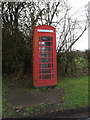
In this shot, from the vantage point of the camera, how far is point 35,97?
3.50 meters

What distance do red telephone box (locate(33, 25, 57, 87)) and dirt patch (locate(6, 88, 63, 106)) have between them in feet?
1.31

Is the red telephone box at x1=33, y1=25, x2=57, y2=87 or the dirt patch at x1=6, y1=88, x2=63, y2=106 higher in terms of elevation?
the red telephone box at x1=33, y1=25, x2=57, y2=87

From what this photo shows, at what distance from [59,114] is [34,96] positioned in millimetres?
1144

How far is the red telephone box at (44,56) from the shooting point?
4152 millimetres

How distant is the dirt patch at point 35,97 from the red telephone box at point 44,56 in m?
0.40

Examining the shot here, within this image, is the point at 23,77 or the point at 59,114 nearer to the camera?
the point at 59,114

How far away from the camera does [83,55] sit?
664 centimetres

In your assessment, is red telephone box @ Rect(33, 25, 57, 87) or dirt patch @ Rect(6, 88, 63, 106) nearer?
dirt patch @ Rect(6, 88, 63, 106)

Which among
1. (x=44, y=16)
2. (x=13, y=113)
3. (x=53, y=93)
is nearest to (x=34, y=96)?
(x=53, y=93)

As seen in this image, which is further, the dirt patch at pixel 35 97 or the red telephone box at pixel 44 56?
the red telephone box at pixel 44 56

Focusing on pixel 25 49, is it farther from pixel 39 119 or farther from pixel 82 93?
pixel 39 119

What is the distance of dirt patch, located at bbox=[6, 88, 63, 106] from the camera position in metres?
3.15

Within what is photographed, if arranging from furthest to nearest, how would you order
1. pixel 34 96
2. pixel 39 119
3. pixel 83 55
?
pixel 83 55 < pixel 34 96 < pixel 39 119

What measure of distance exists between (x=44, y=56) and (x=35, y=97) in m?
1.55
